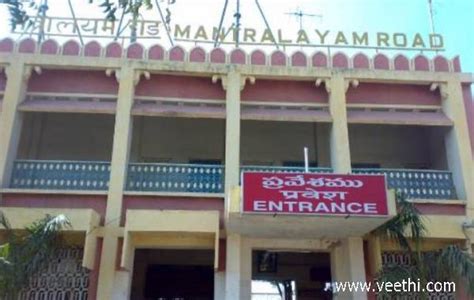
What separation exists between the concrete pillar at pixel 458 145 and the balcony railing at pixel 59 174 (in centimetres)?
720

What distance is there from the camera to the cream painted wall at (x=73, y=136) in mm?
12555

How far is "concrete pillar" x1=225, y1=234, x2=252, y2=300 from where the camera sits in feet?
31.1

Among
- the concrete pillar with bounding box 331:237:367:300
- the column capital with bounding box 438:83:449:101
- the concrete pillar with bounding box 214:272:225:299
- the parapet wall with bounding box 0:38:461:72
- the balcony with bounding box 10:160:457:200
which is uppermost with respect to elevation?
the parapet wall with bounding box 0:38:461:72

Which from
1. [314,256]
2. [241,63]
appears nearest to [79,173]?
[241,63]

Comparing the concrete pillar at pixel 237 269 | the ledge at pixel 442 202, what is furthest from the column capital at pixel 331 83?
the concrete pillar at pixel 237 269

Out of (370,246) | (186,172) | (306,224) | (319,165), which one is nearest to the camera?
(306,224)

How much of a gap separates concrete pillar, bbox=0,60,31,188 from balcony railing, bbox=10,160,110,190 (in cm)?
23

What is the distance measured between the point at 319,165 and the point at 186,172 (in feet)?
11.6

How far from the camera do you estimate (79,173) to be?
10.5 meters

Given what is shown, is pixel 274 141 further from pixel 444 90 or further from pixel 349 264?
pixel 349 264

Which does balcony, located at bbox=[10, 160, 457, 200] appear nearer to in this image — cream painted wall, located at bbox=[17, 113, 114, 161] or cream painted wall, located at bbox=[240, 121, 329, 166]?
cream painted wall, located at bbox=[17, 113, 114, 161]

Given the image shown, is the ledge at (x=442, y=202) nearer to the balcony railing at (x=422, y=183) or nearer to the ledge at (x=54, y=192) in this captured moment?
the balcony railing at (x=422, y=183)

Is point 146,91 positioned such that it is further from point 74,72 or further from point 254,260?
point 254,260

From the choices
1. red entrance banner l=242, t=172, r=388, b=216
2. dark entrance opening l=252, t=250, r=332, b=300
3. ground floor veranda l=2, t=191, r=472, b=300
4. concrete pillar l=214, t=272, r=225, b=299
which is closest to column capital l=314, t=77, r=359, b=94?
red entrance banner l=242, t=172, r=388, b=216
